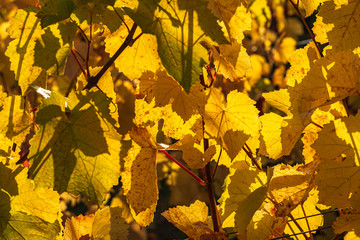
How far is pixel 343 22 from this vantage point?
0.69 meters

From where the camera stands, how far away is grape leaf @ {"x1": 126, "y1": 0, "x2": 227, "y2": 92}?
0.55m

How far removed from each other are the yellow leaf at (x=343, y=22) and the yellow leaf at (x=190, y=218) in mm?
338

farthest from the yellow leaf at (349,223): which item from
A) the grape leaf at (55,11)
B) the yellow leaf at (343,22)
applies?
the grape leaf at (55,11)

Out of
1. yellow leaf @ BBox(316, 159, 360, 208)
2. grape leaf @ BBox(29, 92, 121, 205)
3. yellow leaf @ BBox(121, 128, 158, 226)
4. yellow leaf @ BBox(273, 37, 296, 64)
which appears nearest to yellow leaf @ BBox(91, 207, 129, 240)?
yellow leaf @ BBox(121, 128, 158, 226)

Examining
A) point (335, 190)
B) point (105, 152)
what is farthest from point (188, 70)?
point (335, 190)

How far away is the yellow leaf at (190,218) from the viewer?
79cm

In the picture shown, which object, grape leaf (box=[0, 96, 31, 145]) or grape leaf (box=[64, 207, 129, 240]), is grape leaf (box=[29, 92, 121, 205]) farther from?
grape leaf (box=[64, 207, 129, 240])

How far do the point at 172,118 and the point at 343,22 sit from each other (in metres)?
0.28

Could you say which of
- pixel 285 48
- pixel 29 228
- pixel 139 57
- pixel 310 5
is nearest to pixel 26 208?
pixel 29 228

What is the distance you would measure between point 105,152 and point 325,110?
0.35m

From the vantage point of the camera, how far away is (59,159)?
62 cm

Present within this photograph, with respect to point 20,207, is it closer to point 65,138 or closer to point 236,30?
point 65,138

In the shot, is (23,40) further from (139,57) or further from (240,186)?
(240,186)

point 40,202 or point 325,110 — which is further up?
point 325,110
